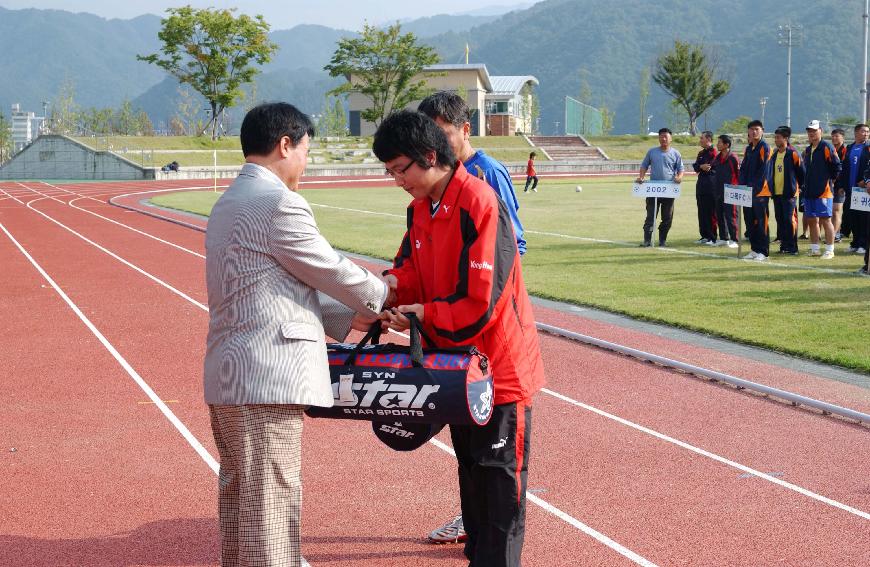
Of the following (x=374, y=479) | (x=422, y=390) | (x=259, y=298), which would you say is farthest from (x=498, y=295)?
(x=374, y=479)

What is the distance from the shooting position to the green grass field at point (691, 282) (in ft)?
31.1

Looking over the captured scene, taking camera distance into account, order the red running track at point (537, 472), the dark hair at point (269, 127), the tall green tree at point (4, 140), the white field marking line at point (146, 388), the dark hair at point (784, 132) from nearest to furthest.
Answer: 1. the dark hair at point (269, 127)
2. the red running track at point (537, 472)
3. the white field marking line at point (146, 388)
4. the dark hair at point (784, 132)
5. the tall green tree at point (4, 140)

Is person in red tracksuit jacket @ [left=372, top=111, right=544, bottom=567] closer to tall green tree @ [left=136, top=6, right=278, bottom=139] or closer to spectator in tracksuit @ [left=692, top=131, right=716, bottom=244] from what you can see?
spectator in tracksuit @ [left=692, top=131, right=716, bottom=244]

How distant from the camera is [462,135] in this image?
4.38m

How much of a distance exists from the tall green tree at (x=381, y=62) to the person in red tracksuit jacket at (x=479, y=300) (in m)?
70.0

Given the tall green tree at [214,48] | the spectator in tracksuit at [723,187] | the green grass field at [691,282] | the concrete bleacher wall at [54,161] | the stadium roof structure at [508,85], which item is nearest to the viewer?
the green grass field at [691,282]

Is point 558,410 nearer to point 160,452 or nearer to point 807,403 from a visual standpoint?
point 807,403

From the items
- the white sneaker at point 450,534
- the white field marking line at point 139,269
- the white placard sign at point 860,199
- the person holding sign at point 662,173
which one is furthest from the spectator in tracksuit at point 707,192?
the white sneaker at point 450,534

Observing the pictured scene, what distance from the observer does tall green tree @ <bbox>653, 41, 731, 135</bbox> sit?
7406cm

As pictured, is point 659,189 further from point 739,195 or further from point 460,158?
point 460,158

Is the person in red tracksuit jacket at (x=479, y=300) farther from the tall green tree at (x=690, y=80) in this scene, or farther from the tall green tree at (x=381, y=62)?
the tall green tree at (x=690, y=80)

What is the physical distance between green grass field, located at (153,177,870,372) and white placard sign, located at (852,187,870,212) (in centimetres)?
89

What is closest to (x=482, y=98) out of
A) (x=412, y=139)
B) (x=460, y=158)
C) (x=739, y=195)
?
(x=739, y=195)

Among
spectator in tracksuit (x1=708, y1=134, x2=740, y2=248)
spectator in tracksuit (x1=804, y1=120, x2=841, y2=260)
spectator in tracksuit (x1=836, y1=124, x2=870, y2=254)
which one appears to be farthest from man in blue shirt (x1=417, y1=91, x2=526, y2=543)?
spectator in tracksuit (x1=708, y1=134, x2=740, y2=248)
